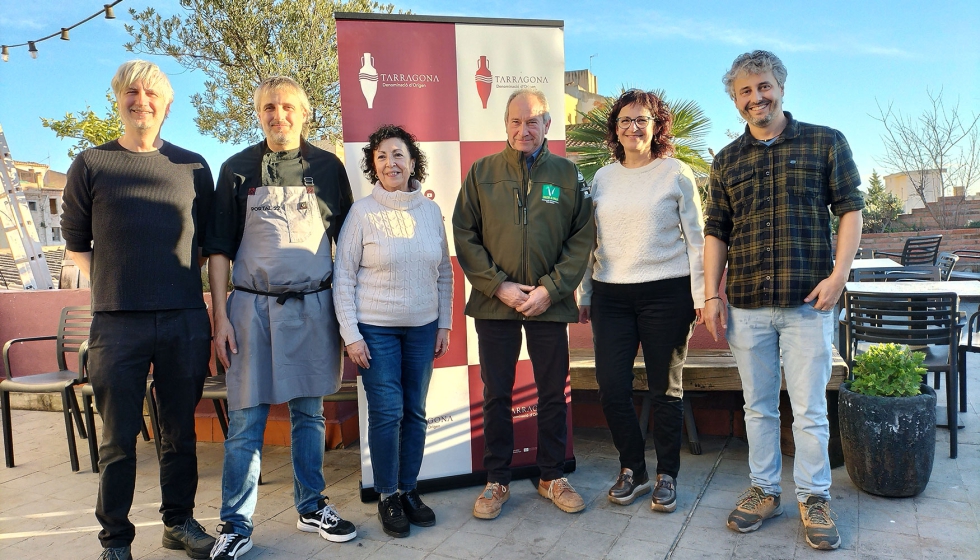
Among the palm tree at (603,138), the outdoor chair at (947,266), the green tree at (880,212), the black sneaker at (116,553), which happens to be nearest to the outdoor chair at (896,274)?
the outdoor chair at (947,266)

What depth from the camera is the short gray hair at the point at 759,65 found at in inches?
94.8

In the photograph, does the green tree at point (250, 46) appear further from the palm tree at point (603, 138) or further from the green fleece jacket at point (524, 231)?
the green fleece jacket at point (524, 231)

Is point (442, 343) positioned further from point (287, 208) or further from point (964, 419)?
point (964, 419)

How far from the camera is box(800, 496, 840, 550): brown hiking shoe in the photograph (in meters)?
2.36

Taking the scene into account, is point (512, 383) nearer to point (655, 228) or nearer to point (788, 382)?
point (655, 228)

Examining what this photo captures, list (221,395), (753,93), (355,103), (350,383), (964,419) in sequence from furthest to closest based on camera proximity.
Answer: (964,419) → (350,383) → (221,395) → (355,103) → (753,93)

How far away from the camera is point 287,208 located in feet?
8.24

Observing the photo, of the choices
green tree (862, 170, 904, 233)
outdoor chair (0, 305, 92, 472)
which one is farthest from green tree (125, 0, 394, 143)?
green tree (862, 170, 904, 233)

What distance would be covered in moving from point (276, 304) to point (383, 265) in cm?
45

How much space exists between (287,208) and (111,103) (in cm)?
2119

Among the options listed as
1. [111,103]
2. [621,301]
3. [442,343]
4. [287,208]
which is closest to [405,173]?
[287,208]

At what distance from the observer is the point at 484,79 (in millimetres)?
3146

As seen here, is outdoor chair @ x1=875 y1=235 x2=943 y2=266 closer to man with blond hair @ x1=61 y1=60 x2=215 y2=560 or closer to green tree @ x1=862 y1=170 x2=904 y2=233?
green tree @ x1=862 y1=170 x2=904 y2=233

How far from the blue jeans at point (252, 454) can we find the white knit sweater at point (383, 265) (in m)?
0.40
